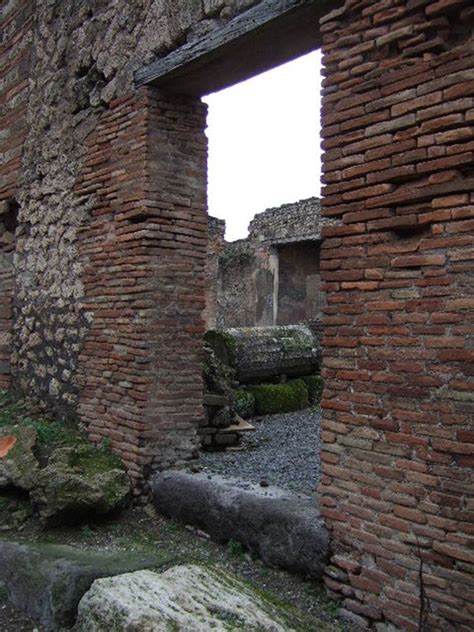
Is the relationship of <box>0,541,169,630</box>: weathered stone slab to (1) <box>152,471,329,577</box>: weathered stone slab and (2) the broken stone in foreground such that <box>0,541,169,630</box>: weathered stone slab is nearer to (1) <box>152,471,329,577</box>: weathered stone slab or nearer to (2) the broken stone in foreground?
(2) the broken stone in foreground

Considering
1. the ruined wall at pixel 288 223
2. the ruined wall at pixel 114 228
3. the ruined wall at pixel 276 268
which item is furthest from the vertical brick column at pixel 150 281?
the ruined wall at pixel 276 268

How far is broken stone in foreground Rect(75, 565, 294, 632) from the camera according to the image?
113 inches

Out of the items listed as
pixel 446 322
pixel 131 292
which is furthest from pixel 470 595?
pixel 131 292

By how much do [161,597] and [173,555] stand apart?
1.04 metres

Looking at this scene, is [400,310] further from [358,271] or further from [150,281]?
[150,281]

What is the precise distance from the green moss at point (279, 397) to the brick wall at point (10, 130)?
9.79 ft

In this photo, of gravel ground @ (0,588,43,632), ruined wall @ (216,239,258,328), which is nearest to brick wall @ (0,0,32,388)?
gravel ground @ (0,588,43,632)

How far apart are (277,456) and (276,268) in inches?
460

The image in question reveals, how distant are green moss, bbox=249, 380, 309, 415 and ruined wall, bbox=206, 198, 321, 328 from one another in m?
7.66

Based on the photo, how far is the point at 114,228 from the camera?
18.0 feet

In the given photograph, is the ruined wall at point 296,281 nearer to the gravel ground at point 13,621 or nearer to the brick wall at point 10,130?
the brick wall at point 10,130

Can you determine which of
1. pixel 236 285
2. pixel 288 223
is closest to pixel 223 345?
pixel 288 223

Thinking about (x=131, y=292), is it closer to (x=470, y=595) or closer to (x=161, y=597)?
(x=161, y=597)

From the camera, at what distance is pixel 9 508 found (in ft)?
16.4
